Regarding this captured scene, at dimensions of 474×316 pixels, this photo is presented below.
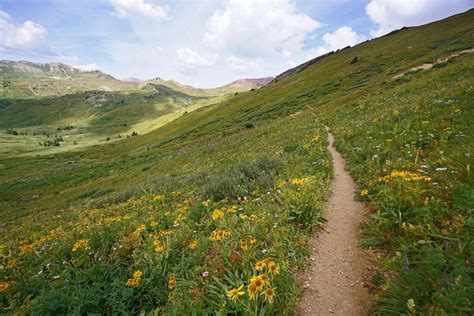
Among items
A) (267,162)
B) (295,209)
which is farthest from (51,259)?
(267,162)

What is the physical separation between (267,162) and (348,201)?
16.0 feet

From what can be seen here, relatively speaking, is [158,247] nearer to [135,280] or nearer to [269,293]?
[135,280]

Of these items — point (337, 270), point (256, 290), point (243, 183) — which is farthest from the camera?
point (243, 183)

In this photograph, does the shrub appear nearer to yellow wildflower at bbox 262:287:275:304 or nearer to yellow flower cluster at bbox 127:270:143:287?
yellow flower cluster at bbox 127:270:143:287

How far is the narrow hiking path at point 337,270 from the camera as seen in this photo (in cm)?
398

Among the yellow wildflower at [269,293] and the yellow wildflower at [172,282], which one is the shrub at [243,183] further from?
the yellow wildflower at [269,293]

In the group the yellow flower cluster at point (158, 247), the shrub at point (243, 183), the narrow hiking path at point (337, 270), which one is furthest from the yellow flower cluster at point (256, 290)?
the shrub at point (243, 183)

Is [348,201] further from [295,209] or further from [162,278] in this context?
[162,278]

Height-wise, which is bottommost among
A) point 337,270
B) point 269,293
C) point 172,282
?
point 337,270

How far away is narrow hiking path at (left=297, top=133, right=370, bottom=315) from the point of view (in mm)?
3977

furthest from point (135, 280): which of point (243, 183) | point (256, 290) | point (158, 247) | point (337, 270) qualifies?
point (243, 183)

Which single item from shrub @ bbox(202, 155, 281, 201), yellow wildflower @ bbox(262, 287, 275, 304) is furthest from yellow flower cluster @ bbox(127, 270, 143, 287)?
shrub @ bbox(202, 155, 281, 201)

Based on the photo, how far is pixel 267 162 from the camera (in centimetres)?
1206

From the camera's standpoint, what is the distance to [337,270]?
4793 millimetres
